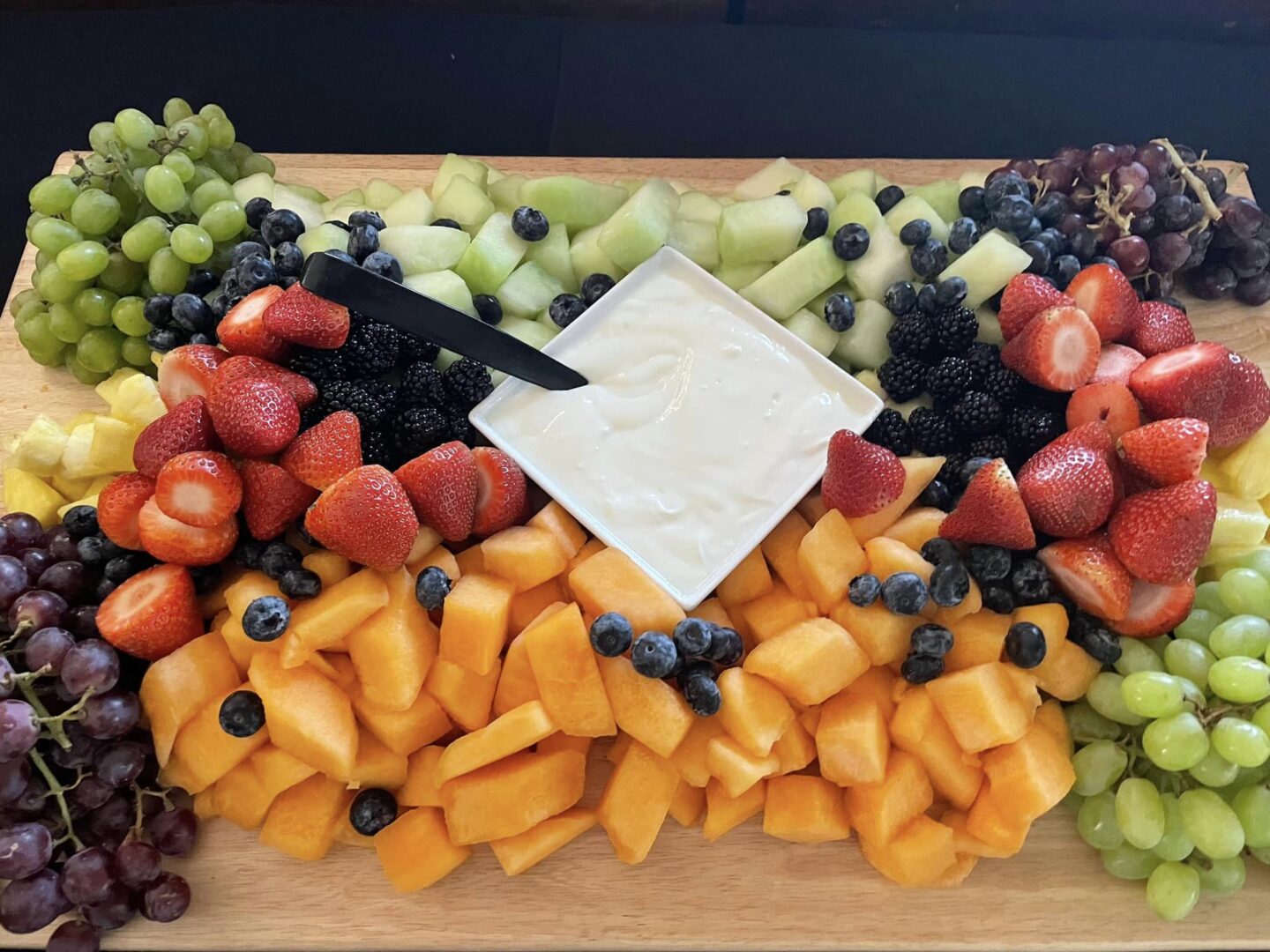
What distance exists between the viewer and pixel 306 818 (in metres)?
1.61

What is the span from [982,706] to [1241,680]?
0.38 m

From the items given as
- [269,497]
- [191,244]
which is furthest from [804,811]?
[191,244]

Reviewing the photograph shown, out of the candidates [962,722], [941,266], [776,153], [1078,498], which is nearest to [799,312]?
[941,266]

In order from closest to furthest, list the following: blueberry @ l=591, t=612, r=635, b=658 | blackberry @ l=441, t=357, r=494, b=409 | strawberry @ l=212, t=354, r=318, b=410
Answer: blueberry @ l=591, t=612, r=635, b=658 < strawberry @ l=212, t=354, r=318, b=410 < blackberry @ l=441, t=357, r=494, b=409

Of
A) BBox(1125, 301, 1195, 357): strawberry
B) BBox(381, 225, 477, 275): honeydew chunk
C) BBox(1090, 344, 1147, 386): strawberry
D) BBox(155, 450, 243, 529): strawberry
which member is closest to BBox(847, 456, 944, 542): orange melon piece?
BBox(1090, 344, 1147, 386): strawberry

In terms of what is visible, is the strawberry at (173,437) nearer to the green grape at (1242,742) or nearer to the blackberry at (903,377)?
the blackberry at (903,377)

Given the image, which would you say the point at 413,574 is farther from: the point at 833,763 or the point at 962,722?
the point at 962,722

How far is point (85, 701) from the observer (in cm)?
152

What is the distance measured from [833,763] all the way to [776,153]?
185 cm

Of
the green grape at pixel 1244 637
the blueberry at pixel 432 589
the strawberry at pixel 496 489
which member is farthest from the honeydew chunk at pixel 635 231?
the green grape at pixel 1244 637

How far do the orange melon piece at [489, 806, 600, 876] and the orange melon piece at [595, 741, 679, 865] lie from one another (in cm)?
5

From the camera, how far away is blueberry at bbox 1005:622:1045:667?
158 centimetres

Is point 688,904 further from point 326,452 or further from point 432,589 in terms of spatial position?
point 326,452

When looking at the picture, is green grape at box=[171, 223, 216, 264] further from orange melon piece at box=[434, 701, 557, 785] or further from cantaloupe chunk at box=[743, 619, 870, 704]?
cantaloupe chunk at box=[743, 619, 870, 704]
